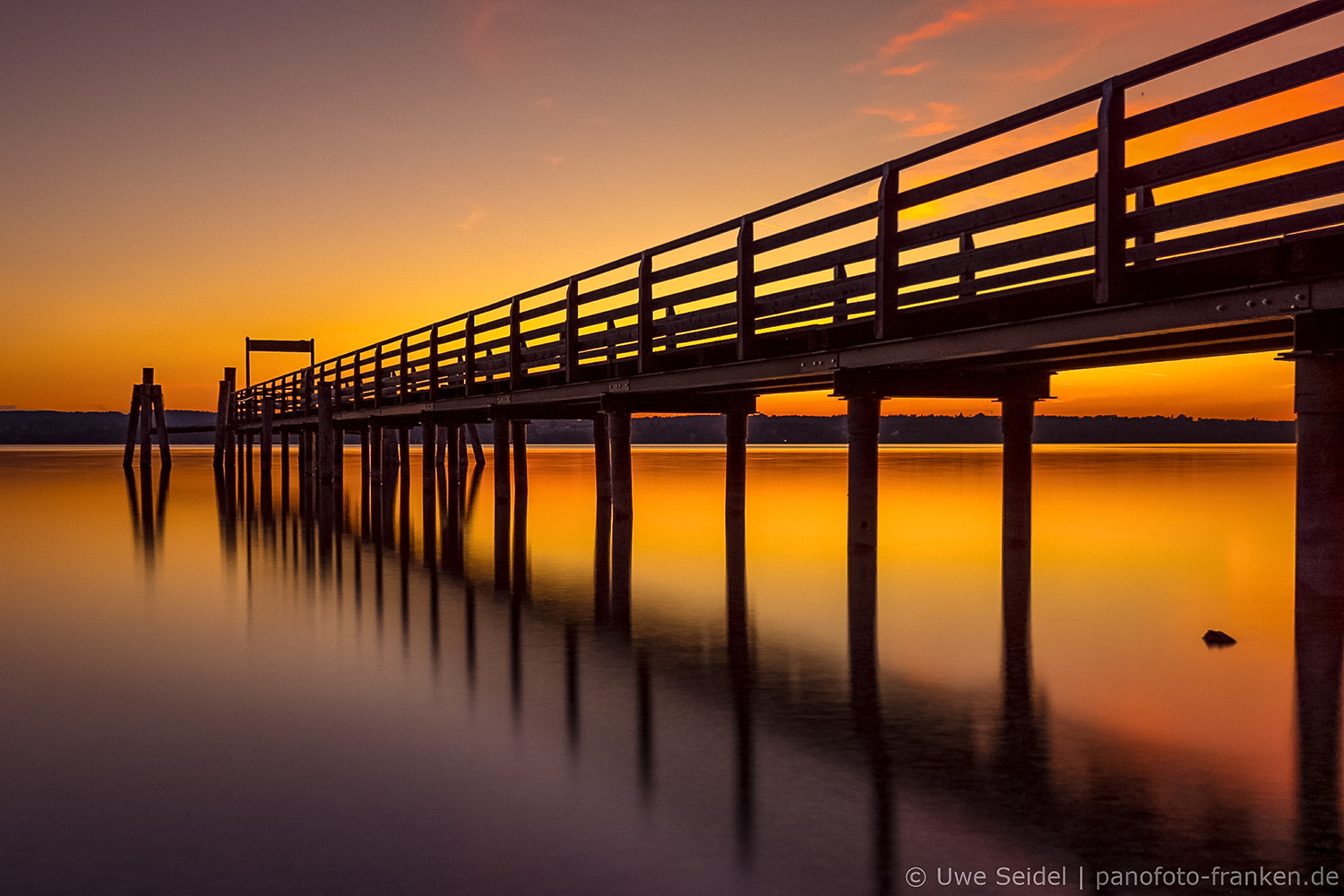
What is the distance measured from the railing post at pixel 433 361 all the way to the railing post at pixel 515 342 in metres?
4.09

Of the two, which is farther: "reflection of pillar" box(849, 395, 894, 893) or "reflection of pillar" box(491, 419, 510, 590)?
"reflection of pillar" box(491, 419, 510, 590)

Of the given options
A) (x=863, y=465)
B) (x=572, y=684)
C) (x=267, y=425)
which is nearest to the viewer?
(x=572, y=684)

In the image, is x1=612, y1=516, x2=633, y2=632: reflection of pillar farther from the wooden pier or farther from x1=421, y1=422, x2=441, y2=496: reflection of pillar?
x1=421, y1=422, x2=441, y2=496: reflection of pillar

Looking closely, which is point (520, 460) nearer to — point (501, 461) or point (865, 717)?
point (501, 461)

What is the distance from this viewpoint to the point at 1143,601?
35.0 ft

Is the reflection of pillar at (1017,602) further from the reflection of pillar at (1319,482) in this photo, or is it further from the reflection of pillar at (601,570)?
the reflection of pillar at (601,570)

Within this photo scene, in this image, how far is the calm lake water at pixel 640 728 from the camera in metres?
3.90

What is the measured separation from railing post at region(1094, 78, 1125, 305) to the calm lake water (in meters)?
2.73

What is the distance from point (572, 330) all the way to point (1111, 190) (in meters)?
11.5

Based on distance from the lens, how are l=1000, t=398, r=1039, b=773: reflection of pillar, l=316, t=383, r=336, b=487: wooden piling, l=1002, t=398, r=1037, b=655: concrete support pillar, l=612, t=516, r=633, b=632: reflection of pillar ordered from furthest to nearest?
l=316, t=383, r=336, b=487: wooden piling, l=1002, t=398, r=1037, b=655: concrete support pillar, l=612, t=516, r=633, b=632: reflection of pillar, l=1000, t=398, r=1039, b=773: reflection of pillar

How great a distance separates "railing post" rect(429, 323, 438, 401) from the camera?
81.4ft

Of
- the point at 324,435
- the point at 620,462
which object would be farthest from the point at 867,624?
the point at 324,435

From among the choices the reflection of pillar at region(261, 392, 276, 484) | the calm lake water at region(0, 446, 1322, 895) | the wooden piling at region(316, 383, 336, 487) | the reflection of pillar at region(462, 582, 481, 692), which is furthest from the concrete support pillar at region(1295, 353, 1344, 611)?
the reflection of pillar at region(261, 392, 276, 484)

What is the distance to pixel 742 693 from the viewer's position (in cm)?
658
